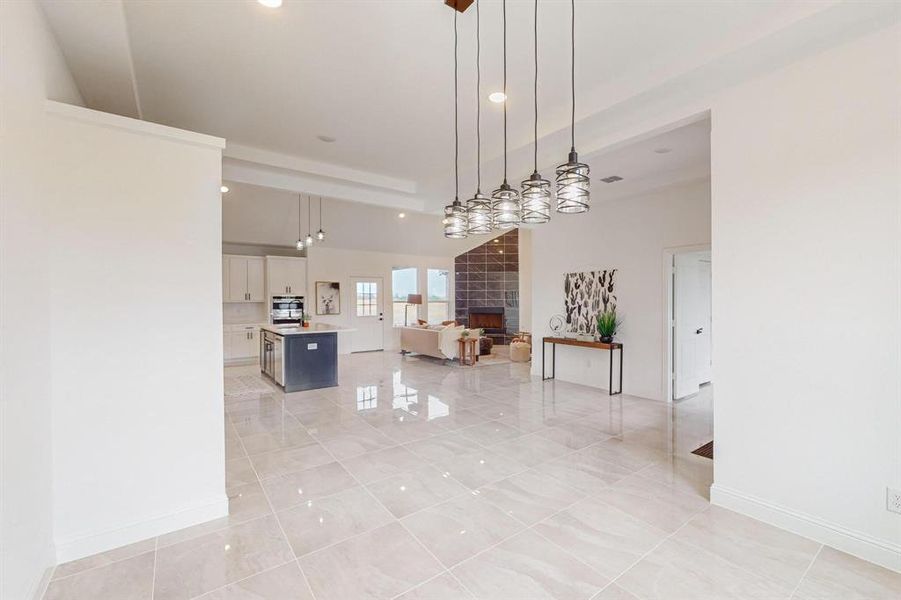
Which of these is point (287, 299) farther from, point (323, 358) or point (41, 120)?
point (41, 120)

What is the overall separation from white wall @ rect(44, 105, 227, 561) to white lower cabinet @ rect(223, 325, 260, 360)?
6.80m

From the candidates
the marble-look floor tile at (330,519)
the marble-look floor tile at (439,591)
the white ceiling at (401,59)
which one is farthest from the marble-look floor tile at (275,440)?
the white ceiling at (401,59)

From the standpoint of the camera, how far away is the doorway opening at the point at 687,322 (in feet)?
17.8

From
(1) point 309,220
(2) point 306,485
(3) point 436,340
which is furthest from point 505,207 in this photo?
(1) point 309,220

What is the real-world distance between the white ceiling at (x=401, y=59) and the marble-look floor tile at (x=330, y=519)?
122 inches

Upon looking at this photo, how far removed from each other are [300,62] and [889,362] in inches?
158

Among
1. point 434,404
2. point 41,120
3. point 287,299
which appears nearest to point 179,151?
point 41,120

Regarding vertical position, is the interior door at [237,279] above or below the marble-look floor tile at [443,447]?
above

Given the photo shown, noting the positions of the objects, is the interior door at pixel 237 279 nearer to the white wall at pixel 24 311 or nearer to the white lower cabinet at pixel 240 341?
the white lower cabinet at pixel 240 341

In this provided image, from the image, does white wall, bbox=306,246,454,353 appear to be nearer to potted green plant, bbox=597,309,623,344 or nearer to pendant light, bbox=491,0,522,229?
potted green plant, bbox=597,309,623,344

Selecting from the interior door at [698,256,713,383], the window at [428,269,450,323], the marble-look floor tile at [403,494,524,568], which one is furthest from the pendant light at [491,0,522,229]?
the window at [428,269,450,323]

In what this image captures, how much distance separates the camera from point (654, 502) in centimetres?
276

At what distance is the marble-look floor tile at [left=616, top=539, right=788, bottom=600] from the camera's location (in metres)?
1.90

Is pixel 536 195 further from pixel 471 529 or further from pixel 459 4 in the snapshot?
pixel 471 529
